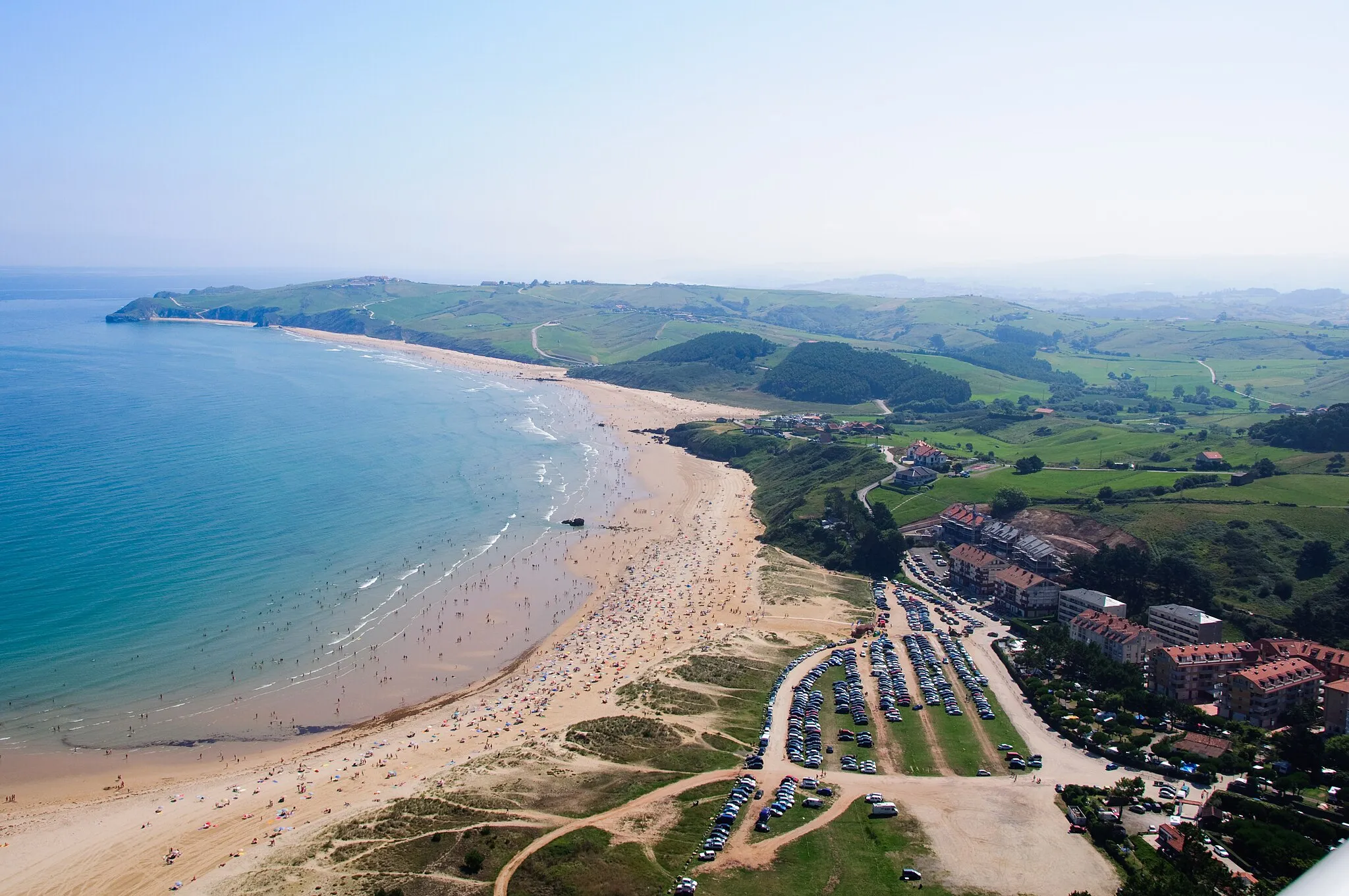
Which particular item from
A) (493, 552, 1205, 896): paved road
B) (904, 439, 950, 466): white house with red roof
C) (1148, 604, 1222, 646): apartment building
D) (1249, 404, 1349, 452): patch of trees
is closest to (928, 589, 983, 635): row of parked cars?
(1148, 604, 1222, 646): apartment building

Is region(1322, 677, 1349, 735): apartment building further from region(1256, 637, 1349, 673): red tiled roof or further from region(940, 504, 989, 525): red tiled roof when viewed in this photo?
region(940, 504, 989, 525): red tiled roof

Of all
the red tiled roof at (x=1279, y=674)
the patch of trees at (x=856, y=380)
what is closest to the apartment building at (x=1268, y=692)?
the red tiled roof at (x=1279, y=674)

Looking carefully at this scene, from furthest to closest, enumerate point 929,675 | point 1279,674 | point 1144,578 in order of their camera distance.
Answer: point 1144,578 → point 929,675 → point 1279,674

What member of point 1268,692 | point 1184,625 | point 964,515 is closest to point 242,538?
point 964,515

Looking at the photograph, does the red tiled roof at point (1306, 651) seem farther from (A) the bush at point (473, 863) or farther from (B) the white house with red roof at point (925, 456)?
(A) the bush at point (473, 863)

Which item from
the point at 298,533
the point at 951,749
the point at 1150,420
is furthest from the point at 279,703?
the point at 1150,420

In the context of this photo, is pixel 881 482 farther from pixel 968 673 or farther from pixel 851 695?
pixel 851 695

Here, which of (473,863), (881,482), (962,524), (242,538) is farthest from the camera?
(881,482)
